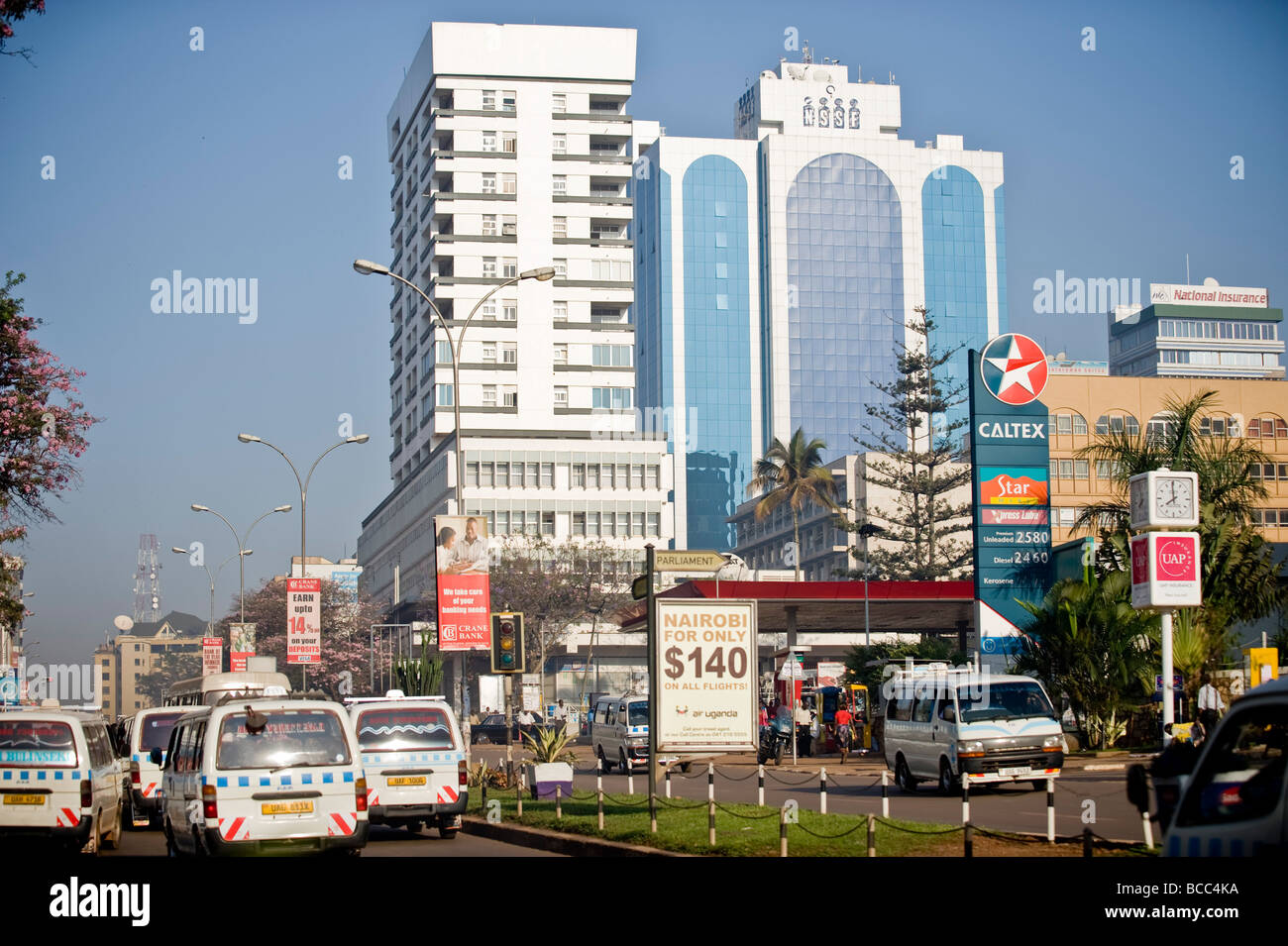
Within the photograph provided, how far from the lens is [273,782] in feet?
49.7

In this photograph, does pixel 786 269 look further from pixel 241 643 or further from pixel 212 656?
pixel 241 643

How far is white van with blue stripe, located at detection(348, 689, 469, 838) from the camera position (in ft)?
66.4

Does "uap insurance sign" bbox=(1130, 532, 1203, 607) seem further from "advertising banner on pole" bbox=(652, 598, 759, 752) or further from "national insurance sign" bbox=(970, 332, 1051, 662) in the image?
"national insurance sign" bbox=(970, 332, 1051, 662)

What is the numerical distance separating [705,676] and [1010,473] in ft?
63.2

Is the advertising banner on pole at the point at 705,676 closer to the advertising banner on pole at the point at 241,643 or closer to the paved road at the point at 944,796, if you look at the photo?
the paved road at the point at 944,796

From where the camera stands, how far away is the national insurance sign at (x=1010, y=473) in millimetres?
36344

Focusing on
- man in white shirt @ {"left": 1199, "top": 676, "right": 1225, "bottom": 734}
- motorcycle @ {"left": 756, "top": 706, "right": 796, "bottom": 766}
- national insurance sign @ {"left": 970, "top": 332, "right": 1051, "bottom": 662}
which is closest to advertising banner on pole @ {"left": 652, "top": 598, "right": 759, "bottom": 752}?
man in white shirt @ {"left": 1199, "top": 676, "right": 1225, "bottom": 734}

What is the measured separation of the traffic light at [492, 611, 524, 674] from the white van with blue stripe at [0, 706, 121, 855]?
8.84 meters

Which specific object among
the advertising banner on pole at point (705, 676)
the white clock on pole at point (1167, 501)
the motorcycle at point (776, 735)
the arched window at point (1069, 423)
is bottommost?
the motorcycle at point (776, 735)

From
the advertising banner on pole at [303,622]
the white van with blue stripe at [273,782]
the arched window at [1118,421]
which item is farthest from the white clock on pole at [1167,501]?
the arched window at [1118,421]

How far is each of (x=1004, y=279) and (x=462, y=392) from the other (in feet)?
332

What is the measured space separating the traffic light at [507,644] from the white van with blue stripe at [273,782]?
9575 mm

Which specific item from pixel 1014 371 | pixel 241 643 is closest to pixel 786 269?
pixel 241 643
